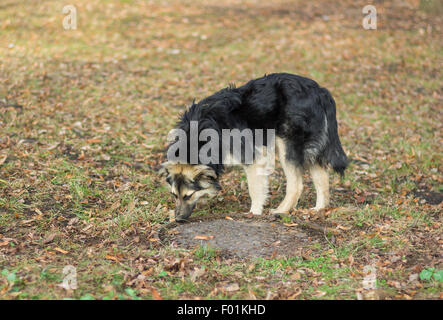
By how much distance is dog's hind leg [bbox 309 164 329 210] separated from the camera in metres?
6.00

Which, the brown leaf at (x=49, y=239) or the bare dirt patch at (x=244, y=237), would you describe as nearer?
the bare dirt patch at (x=244, y=237)

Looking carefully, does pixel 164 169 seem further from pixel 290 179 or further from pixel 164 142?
pixel 164 142

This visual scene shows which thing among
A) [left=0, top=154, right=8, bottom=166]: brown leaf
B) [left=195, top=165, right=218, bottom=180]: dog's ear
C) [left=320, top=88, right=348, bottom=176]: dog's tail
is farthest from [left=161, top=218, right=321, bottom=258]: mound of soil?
[left=0, top=154, right=8, bottom=166]: brown leaf

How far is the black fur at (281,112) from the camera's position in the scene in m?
5.58

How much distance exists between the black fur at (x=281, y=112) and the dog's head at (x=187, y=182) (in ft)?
0.68

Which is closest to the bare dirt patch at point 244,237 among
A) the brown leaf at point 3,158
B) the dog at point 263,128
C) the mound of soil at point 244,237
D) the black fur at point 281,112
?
the mound of soil at point 244,237

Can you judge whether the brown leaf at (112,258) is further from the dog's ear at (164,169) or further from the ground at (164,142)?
the dog's ear at (164,169)

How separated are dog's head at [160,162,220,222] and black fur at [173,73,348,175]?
0.68 feet

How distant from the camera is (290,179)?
593 centimetres

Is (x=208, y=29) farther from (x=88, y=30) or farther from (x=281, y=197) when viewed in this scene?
(x=281, y=197)

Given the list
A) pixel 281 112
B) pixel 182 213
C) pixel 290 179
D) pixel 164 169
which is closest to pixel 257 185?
pixel 290 179

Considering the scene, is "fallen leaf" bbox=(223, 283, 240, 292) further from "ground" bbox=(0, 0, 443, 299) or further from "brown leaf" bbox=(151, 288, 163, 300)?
"brown leaf" bbox=(151, 288, 163, 300)

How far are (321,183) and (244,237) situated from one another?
1599mm

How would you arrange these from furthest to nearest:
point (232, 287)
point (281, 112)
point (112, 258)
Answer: point (281, 112)
point (112, 258)
point (232, 287)
